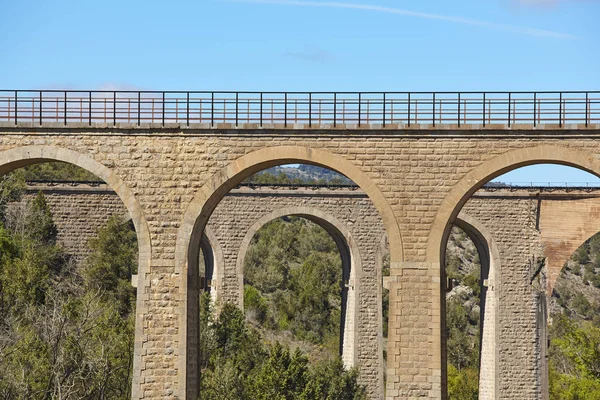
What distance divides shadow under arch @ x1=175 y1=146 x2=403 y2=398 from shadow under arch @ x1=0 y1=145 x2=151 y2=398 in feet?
2.58

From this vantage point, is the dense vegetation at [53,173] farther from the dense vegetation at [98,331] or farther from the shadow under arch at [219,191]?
the shadow under arch at [219,191]

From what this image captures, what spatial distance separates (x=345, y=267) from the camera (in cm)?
3616

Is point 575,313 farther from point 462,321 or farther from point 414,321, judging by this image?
point 414,321

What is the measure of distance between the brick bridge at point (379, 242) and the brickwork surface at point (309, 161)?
11.7 metres

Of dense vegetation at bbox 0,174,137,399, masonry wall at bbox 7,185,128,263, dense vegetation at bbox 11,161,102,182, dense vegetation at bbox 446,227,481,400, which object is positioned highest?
dense vegetation at bbox 11,161,102,182

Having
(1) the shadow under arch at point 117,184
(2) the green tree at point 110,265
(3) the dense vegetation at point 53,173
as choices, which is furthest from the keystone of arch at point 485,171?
(3) the dense vegetation at point 53,173

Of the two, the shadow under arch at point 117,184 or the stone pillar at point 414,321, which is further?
the shadow under arch at point 117,184

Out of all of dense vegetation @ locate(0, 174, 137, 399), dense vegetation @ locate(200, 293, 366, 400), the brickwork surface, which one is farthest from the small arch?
the brickwork surface

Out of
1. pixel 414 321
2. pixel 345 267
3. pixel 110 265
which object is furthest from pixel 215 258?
pixel 414 321

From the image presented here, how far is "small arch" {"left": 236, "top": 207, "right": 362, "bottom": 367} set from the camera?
113ft

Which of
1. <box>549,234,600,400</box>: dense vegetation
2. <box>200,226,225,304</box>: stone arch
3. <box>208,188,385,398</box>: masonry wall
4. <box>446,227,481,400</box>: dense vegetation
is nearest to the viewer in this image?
<box>549,234,600,400</box>: dense vegetation

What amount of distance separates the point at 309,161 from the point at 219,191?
84.5 inches

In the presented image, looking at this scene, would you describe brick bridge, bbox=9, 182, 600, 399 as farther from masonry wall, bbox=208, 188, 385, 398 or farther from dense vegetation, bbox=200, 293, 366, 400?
dense vegetation, bbox=200, 293, 366, 400

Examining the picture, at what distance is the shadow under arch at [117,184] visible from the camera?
22.4 metres
